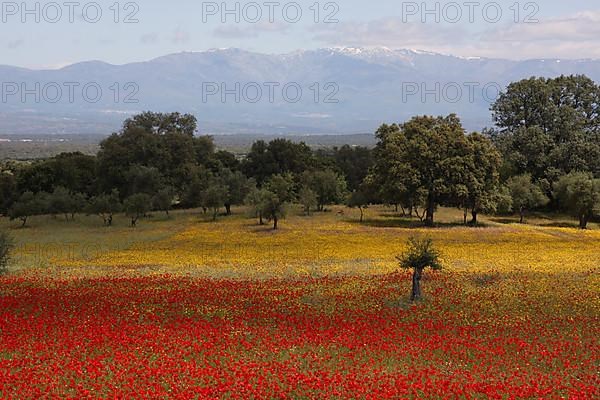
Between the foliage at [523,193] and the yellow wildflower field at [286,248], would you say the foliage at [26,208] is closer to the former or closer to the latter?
the yellow wildflower field at [286,248]

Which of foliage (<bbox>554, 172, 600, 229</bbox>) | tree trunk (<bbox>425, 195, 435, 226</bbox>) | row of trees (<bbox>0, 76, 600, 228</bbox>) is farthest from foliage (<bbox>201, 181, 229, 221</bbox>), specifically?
foliage (<bbox>554, 172, 600, 229</bbox>)

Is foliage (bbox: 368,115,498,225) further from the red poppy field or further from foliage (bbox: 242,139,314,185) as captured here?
the red poppy field

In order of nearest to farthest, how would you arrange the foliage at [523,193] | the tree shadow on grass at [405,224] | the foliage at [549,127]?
1. the tree shadow on grass at [405,224]
2. the foliage at [523,193]
3. the foliage at [549,127]

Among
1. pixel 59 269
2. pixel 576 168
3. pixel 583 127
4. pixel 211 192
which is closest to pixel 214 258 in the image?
pixel 59 269

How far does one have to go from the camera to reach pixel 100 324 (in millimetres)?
23422

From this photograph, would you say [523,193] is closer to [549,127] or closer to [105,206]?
[549,127]

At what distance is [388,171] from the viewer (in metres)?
82.0

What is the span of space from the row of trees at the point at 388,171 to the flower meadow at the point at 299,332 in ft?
126

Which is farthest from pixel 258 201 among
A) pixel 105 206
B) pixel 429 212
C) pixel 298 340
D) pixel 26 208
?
pixel 298 340

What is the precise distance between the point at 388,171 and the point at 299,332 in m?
61.4

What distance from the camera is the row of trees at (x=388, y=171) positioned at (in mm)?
80875

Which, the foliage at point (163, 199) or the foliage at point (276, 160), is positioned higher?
the foliage at point (276, 160)

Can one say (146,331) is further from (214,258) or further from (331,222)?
(331,222)

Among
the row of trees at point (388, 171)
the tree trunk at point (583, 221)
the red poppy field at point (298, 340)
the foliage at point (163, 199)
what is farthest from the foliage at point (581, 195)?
the foliage at point (163, 199)
